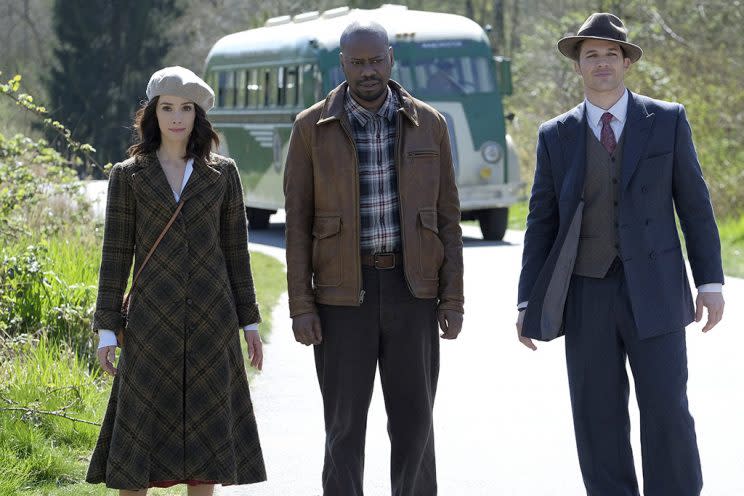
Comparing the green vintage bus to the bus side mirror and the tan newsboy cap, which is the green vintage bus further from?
the tan newsboy cap

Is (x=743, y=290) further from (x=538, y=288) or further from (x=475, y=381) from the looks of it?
(x=538, y=288)

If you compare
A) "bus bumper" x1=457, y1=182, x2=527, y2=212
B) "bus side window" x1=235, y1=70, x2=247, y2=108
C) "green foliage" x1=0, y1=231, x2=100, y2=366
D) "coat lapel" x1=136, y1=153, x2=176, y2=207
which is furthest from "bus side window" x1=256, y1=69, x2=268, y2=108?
"coat lapel" x1=136, y1=153, x2=176, y2=207

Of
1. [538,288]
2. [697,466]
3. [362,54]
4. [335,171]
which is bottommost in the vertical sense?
[697,466]

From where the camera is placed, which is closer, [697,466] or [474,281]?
[697,466]

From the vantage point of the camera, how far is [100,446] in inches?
224

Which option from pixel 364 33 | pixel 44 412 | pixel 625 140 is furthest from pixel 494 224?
pixel 364 33

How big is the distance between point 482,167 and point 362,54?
15.5m

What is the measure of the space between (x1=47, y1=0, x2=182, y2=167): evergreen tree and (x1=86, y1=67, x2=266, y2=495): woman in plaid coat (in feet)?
147

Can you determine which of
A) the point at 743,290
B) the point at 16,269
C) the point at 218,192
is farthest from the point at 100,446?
the point at 743,290

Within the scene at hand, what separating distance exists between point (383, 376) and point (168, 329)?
0.80 meters

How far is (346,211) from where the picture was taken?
544 centimetres

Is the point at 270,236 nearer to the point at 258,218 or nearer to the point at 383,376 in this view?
the point at 258,218

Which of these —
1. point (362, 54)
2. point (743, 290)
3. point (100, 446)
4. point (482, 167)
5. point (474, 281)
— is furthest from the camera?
point (482, 167)

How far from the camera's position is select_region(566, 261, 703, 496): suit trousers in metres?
5.59
